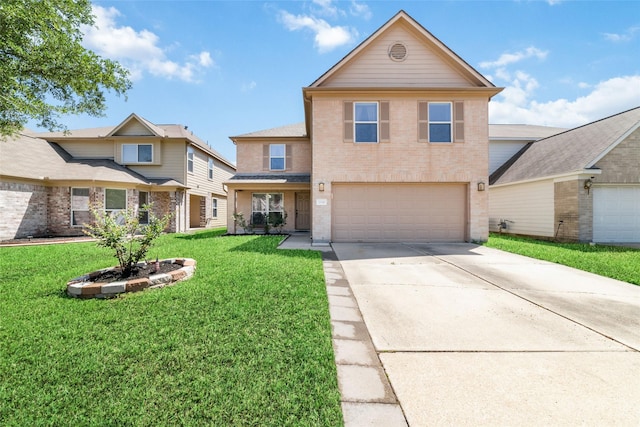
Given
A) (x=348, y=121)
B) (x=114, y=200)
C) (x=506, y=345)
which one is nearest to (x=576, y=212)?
(x=348, y=121)

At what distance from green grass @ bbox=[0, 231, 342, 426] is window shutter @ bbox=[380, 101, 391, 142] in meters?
7.45

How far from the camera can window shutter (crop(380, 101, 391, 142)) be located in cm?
1049

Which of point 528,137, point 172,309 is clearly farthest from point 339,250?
point 528,137

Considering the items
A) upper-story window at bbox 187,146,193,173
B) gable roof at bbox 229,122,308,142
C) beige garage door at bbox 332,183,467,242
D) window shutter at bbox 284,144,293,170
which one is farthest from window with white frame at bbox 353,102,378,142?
upper-story window at bbox 187,146,193,173

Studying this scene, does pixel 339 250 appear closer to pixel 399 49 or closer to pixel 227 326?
pixel 227 326

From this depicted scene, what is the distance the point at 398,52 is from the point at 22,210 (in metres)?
18.1

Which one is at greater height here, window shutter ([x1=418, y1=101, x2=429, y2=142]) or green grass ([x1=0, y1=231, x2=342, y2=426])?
window shutter ([x1=418, y1=101, x2=429, y2=142])

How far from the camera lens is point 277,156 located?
51.2 feet

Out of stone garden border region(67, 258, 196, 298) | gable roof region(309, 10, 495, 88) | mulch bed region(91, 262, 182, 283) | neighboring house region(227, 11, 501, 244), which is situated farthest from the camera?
gable roof region(309, 10, 495, 88)

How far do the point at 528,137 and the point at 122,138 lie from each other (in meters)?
25.3

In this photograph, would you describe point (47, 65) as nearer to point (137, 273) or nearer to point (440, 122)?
point (137, 273)

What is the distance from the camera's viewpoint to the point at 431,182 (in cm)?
1061

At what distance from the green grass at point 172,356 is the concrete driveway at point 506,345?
83cm

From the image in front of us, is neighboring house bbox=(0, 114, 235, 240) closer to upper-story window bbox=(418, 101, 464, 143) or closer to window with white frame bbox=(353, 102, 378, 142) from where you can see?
window with white frame bbox=(353, 102, 378, 142)
